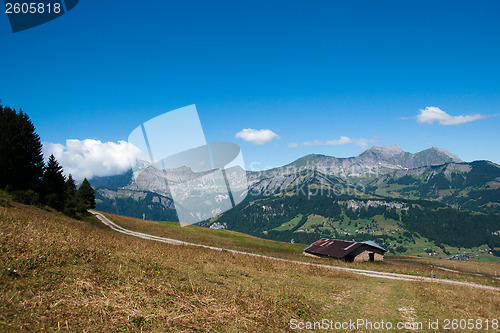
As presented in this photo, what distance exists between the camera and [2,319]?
7.64 m

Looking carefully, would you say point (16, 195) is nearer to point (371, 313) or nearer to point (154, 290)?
point (154, 290)

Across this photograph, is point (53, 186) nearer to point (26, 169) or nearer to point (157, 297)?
point (26, 169)

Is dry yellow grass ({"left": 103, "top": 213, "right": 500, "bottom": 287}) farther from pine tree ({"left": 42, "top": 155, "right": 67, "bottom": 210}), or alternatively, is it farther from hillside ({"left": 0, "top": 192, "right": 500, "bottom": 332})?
hillside ({"left": 0, "top": 192, "right": 500, "bottom": 332})

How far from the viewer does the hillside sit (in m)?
8.92

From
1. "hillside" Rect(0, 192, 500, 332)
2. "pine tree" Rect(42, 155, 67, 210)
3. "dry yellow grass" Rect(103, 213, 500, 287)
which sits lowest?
"dry yellow grass" Rect(103, 213, 500, 287)

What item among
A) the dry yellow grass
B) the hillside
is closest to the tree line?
the dry yellow grass

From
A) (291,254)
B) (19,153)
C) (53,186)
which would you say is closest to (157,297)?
(291,254)

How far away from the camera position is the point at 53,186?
2020 inches

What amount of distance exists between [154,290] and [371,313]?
10.2 m

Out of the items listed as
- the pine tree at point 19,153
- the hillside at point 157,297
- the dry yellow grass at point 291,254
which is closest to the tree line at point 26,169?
the pine tree at point 19,153

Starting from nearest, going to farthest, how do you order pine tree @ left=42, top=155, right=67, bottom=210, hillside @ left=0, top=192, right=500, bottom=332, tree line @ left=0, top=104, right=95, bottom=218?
hillside @ left=0, top=192, right=500, bottom=332, tree line @ left=0, top=104, right=95, bottom=218, pine tree @ left=42, top=155, right=67, bottom=210

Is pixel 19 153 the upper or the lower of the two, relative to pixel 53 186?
upper

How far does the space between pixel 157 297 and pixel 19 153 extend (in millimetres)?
46291

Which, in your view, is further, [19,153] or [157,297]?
[19,153]
